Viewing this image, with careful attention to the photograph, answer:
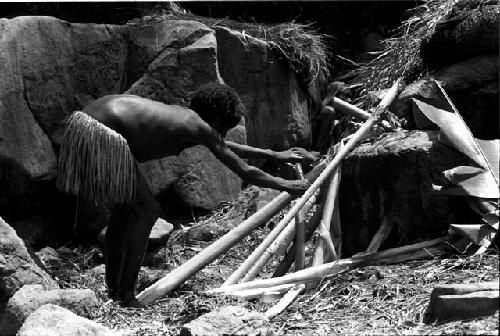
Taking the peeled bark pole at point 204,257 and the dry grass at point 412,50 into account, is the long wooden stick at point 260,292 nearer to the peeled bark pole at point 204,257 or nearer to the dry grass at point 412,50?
the peeled bark pole at point 204,257

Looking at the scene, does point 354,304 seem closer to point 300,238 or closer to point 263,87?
point 300,238

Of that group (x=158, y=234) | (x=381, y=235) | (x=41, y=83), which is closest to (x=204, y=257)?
(x=381, y=235)

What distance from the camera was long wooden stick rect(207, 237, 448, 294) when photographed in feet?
18.2

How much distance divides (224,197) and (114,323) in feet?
9.62

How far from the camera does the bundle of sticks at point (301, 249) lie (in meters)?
5.57

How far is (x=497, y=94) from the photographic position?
5.92 meters

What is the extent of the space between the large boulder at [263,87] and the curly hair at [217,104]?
8.44 feet

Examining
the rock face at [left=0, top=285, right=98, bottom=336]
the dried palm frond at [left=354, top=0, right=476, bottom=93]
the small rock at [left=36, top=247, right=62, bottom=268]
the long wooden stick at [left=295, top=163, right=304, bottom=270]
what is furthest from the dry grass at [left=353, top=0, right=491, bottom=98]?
the rock face at [left=0, top=285, right=98, bottom=336]

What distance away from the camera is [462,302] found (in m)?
4.43

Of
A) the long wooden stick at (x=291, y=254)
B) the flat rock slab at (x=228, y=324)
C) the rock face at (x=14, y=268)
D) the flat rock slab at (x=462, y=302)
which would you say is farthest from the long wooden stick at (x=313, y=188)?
the flat rock slab at (x=462, y=302)

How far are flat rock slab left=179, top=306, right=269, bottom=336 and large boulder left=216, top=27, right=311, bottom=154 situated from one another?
380cm

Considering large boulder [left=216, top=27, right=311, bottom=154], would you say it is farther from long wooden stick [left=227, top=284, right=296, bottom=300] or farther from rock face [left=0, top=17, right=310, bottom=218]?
long wooden stick [left=227, top=284, right=296, bottom=300]

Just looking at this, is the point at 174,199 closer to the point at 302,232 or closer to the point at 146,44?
the point at 146,44

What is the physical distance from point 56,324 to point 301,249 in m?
1.84
